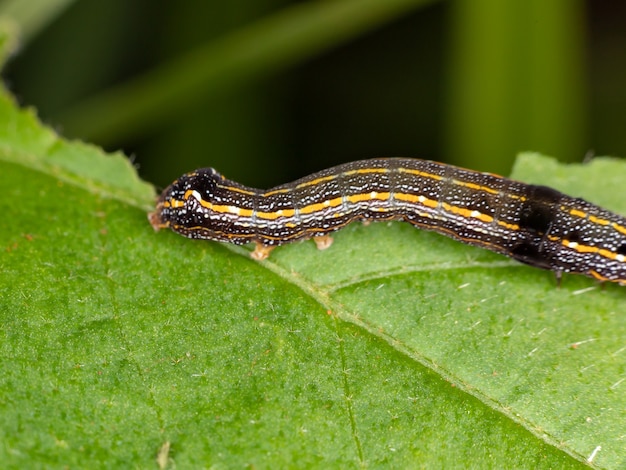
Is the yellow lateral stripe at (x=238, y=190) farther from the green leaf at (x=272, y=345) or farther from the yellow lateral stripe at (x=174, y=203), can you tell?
the green leaf at (x=272, y=345)

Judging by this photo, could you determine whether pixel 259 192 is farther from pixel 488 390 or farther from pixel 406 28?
pixel 406 28

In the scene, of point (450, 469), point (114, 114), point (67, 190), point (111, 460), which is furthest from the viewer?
point (114, 114)

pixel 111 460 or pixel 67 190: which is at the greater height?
pixel 67 190

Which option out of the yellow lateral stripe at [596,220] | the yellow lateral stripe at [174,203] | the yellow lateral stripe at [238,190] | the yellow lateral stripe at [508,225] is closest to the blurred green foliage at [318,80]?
the yellow lateral stripe at [596,220]

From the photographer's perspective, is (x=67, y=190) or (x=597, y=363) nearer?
(x=597, y=363)

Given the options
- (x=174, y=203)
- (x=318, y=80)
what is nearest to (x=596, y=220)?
(x=174, y=203)

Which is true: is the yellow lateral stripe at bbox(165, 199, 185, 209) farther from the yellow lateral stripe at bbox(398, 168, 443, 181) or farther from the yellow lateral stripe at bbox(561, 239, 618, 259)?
the yellow lateral stripe at bbox(561, 239, 618, 259)

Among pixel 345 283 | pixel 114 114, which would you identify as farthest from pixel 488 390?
pixel 114 114
